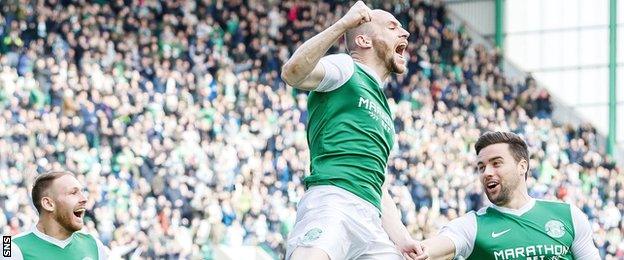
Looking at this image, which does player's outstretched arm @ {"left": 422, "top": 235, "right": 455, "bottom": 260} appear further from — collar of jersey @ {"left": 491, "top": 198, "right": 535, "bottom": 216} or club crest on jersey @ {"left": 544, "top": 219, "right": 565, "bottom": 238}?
club crest on jersey @ {"left": 544, "top": 219, "right": 565, "bottom": 238}

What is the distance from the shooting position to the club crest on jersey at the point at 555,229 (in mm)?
10227

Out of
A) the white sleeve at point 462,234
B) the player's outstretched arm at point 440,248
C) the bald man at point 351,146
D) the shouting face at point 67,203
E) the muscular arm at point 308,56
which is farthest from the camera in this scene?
the shouting face at point 67,203

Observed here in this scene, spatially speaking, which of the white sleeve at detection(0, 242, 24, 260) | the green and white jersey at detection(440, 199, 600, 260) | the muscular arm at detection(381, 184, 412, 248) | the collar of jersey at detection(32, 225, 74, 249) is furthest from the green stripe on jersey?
the white sleeve at detection(0, 242, 24, 260)

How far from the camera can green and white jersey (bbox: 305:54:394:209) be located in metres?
9.10

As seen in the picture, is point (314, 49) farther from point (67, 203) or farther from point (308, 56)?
point (67, 203)

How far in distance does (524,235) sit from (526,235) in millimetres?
13

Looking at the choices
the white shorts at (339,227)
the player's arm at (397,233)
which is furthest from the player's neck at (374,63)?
the white shorts at (339,227)

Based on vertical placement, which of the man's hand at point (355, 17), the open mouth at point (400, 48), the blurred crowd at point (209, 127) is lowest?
the blurred crowd at point (209, 127)

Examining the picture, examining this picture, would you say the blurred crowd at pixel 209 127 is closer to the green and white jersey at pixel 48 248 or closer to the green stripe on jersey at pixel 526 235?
the green and white jersey at pixel 48 248

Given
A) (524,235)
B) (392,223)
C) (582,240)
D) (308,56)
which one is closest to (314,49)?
(308,56)

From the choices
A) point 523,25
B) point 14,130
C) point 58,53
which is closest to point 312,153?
point 14,130

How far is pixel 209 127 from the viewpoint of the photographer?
28359mm

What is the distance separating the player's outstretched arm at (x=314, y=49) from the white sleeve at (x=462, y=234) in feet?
6.30

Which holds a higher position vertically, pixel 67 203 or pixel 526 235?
pixel 67 203
